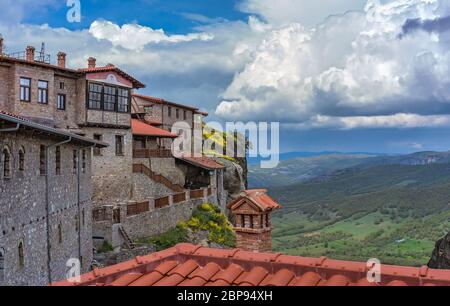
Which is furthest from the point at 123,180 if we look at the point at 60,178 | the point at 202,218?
the point at 60,178

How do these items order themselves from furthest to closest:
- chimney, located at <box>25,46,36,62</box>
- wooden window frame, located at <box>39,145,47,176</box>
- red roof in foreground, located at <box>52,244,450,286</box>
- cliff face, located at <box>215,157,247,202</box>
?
cliff face, located at <box>215,157,247,202</box>, chimney, located at <box>25,46,36,62</box>, wooden window frame, located at <box>39,145,47,176</box>, red roof in foreground, located at <box>52,244,450,286</box>

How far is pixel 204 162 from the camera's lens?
161ft

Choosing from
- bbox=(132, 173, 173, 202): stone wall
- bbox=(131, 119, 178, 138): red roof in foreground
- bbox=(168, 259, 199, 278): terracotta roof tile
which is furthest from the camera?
bbox=(131, 119, 178, 138): red roof in foreground

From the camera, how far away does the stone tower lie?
11.8 m

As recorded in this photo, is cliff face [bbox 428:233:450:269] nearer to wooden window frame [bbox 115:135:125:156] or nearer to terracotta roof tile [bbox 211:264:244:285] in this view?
terracotta roof tile [bbox 211:264:244:285]

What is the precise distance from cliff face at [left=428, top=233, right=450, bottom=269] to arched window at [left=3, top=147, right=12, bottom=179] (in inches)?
932

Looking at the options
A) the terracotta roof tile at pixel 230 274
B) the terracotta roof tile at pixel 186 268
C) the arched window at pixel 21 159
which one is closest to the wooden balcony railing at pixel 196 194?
the arched window at pixel 21 159

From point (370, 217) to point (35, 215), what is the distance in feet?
371

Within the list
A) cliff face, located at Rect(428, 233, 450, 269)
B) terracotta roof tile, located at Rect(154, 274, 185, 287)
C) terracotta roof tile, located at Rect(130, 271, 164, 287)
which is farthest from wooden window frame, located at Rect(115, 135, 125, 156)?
terracotta roof tile, located at Rect(154, 274, 185, 287)

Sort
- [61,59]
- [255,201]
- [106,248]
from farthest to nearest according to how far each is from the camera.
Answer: [61,59]
[106,248]
[255,201]

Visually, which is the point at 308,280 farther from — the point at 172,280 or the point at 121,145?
the point at 121,145

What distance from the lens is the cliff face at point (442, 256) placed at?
28166 mm

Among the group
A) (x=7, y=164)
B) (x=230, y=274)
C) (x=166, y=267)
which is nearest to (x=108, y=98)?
(x=7, y=164)

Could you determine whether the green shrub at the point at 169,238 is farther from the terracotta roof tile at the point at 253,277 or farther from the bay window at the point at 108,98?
the terracotta roof tile at the point at 253,277
